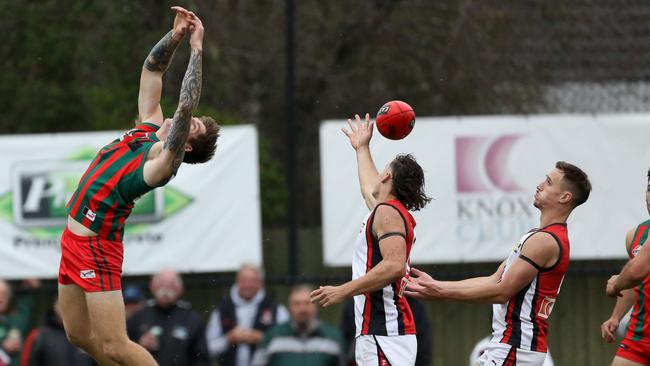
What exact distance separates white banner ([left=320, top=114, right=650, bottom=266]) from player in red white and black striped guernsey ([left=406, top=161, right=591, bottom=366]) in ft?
13.0

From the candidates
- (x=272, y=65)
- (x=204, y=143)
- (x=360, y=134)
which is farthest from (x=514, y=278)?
(x=272, y=65)

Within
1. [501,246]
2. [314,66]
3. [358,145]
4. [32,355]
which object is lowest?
[32,355]

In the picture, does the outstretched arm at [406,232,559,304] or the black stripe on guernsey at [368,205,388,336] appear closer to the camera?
the outstretched arm at [406,232,559,304]

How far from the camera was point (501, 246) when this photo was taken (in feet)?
39.2

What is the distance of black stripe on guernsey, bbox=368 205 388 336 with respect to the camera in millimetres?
7918

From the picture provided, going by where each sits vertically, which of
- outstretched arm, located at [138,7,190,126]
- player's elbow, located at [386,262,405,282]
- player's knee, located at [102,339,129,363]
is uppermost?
Result: outstretched arm, located at [138,7,190,126]

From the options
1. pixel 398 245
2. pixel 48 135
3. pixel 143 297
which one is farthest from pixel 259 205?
pixel 398 245

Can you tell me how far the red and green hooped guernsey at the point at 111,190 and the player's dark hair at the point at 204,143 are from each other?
0.27 meters

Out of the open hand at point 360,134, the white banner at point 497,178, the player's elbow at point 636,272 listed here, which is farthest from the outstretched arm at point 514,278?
the white banner at point 497,178

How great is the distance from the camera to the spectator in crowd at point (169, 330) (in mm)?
10773

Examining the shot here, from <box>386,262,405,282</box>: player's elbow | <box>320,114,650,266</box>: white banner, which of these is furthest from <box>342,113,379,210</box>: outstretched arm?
<box>320,114,650,266</box>: white banner

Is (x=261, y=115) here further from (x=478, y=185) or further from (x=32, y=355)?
(x=32, y=355)

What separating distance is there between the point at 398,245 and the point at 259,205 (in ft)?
14.1

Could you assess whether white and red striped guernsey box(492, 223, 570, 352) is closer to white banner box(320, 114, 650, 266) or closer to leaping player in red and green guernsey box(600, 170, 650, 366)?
leaping player in red and green guernsey box(600, 170, 650, 366)
